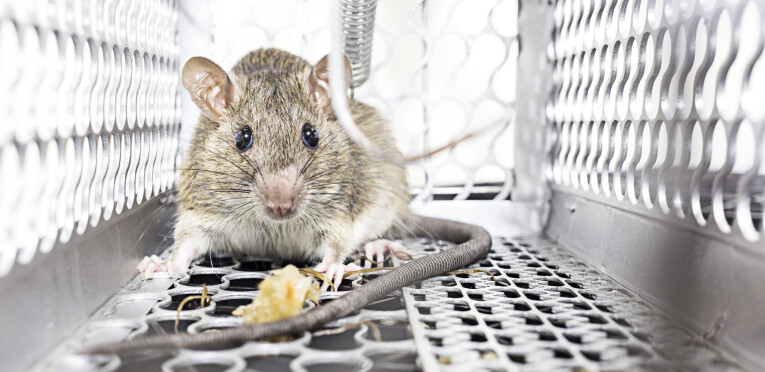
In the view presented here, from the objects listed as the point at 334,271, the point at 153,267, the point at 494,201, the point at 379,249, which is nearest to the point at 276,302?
the point at 334,271

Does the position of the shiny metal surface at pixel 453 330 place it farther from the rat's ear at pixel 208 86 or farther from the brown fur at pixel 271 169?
the rat's ear at pixel 208 86

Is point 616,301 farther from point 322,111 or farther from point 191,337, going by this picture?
point 322,111

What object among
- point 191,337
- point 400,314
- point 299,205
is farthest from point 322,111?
point 191,337

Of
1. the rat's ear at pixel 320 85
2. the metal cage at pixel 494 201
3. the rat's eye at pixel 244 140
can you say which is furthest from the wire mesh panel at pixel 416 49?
the rat's eye at pixel 244 140

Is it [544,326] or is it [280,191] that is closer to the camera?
[544,326]

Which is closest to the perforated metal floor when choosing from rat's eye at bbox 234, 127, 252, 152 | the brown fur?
the brown fur

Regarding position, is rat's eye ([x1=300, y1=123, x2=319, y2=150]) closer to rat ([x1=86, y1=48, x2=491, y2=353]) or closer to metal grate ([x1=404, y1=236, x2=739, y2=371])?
rat ([x1=86, y1=48, x2=491, y2=353])

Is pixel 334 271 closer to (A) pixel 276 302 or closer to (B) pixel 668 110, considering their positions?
(A) pixel 276 302
